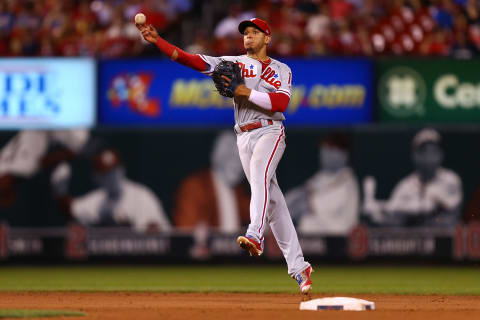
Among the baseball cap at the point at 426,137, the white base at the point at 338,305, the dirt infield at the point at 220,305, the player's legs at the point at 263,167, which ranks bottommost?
the dirt infield at the point at 220,305

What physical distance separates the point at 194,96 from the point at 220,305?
22.5 ft

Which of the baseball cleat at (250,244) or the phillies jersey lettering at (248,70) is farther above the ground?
the phillies jersey lettering at (248,70)

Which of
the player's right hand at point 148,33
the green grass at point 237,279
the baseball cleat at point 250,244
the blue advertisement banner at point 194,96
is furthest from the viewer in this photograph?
the blue advertisement banner at point 194,96

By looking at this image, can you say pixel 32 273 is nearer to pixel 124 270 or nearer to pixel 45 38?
pixel 124 270

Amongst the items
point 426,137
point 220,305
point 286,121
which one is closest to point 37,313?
point 220,305

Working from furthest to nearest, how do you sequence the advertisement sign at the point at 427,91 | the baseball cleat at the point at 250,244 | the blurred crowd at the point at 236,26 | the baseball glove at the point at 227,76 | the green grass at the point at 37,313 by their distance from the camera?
the blurred crowd at the point at 236,26 → the advertisement sign at the point at 427,91 → the baseball glove at the point at 227,76 → the baseball cleat at the point at 250,244 → the green grass at the point at 37,313

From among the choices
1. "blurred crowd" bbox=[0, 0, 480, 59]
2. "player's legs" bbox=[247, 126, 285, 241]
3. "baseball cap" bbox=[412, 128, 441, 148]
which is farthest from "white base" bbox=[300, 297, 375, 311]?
"blurred crowd" bbox=[0, 0, 480, 59]

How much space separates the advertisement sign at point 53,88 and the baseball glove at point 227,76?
7.21 meters

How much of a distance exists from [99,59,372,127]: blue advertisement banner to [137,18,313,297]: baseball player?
653 cm

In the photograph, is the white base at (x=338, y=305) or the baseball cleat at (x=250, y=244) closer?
the white base at (x=338, y=305)

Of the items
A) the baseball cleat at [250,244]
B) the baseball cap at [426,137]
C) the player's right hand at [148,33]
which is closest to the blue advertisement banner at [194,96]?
the baseball cap at [426,137]

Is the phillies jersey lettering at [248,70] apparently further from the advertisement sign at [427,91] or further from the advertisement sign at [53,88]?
the advertisement sign at [53,88]

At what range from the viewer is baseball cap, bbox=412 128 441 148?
14.5 meters

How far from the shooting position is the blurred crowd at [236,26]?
48.6 ft
